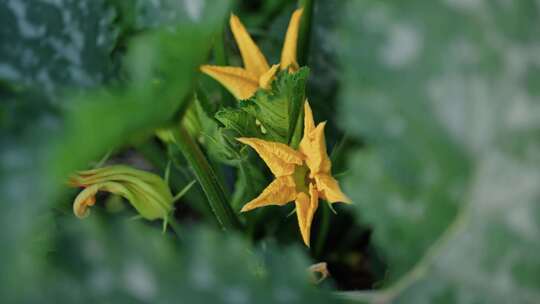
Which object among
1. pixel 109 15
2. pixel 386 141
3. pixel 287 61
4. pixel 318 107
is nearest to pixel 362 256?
pixel 318 107

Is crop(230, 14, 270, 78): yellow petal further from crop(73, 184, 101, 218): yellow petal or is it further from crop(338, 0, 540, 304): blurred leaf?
crop(338, 0, 540, 304): blurred leaf

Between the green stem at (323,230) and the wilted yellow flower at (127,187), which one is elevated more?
the wilted yellow flower at (127,187)

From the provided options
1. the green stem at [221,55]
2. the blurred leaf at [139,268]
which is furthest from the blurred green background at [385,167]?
the green stem at [221,55]

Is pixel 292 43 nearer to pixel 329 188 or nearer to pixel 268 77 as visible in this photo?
pixel 268 77

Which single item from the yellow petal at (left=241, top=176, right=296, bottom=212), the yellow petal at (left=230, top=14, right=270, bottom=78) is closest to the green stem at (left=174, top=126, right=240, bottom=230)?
the yellow petal at (left=241, top=176, right=296, bottom=212)

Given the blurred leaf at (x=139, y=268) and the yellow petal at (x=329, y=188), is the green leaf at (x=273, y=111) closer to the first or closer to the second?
the yellow petal at (x=329, y=188)

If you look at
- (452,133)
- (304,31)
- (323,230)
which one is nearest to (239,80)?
(304,31)
